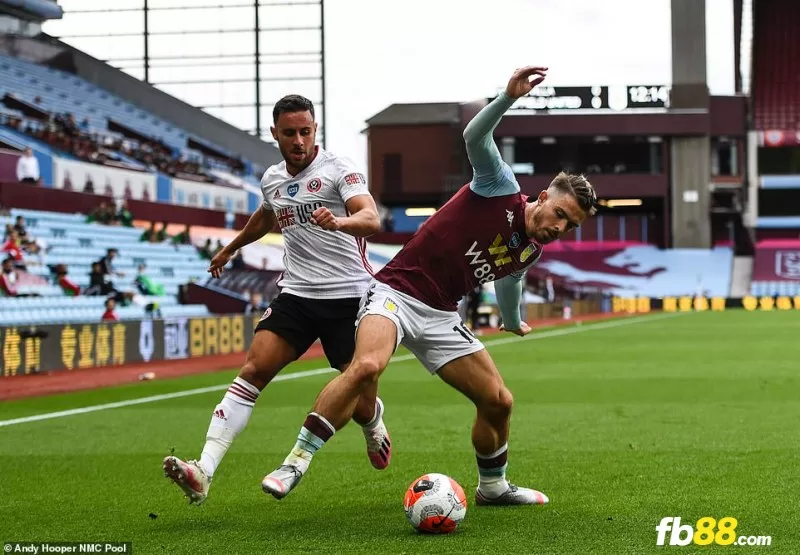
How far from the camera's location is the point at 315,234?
706 cm

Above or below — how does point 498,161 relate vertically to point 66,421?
above

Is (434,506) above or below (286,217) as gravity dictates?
below

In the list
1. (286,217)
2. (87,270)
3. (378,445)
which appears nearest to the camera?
(286,217)

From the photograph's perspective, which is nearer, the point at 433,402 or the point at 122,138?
the point at 433,402

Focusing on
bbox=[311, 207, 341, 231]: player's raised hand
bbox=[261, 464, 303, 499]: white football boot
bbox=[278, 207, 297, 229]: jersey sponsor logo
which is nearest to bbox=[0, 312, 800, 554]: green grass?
bbox=[261, 464, 303, 499]: white football boot

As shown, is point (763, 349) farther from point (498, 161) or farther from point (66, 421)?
point (498, 161)

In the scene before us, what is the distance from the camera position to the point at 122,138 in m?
41.2

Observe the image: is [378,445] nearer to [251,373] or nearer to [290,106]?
[251,373]

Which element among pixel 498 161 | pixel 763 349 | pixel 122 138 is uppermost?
pixel 122 138

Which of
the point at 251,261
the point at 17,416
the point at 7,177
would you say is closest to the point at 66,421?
the point at 17,416

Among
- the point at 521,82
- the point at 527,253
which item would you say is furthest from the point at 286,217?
the point at 521,82

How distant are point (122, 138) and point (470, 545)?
37.5m

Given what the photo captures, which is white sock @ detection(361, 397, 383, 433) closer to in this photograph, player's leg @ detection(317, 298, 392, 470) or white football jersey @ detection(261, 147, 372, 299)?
player's leg @ detection(317, 298, 392, 470)

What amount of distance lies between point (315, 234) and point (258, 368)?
861 millimetres
